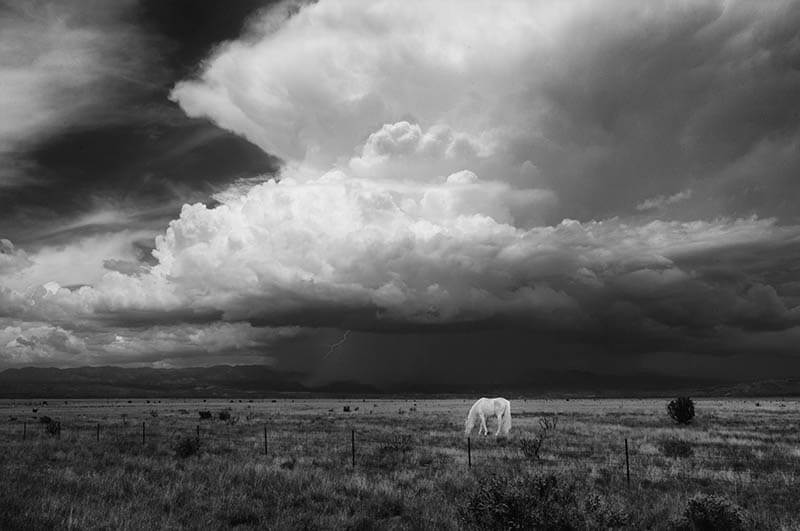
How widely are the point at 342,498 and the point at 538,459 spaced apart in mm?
12042

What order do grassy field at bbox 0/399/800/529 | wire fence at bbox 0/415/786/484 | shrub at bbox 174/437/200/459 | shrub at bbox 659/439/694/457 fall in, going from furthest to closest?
shrub at bbox 174/437/200/459
shrub at bbox 659/439/694/457
wire fence at bbox 0/415/786/484
grassy field at bbox 0/399/800/529

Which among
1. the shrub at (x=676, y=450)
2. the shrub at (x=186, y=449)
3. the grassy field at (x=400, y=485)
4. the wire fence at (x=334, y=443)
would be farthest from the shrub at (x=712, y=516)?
the shrub at (x=186, y=449)

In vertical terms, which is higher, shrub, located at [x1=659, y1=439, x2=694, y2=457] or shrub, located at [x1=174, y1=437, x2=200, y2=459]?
shrub, located at [x1=174, y1=437, x2=200, y2=459]

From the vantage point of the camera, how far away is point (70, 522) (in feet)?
39.3

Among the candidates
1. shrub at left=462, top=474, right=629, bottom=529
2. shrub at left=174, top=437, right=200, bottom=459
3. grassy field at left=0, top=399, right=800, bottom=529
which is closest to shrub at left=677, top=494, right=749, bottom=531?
grassy field at left=0, top=399, right=800, bottom=529

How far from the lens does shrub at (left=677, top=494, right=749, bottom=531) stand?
501 inches

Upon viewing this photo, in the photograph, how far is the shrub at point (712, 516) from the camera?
41.8 feet

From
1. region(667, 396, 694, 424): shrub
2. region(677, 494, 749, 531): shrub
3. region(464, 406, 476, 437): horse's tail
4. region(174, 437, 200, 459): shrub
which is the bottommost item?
region(667, 396, 694, 424): shrub

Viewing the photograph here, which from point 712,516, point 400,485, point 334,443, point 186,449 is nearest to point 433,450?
point 334,443

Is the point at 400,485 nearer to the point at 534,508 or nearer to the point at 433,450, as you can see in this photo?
the point at 534,508

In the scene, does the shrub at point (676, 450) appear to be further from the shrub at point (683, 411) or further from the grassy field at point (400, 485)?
the shrub at point (683, 411)

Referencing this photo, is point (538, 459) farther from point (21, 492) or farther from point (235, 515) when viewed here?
point (21, 492)

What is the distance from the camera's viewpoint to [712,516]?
12.8 metres

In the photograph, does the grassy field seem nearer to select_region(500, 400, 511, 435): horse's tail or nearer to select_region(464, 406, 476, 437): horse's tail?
select_region(500, 400, 511, 435): horse's tail
